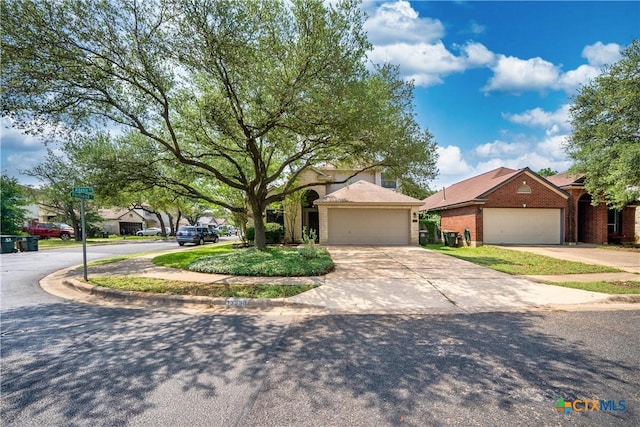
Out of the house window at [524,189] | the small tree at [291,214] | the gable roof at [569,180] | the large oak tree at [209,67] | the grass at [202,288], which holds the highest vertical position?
the large oak tree at [209,67]

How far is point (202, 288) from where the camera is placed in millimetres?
7254

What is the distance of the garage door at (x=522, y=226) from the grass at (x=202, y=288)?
1610cm

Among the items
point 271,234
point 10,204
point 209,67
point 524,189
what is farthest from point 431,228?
point 10,204

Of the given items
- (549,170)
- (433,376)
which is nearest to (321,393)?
(433,376)

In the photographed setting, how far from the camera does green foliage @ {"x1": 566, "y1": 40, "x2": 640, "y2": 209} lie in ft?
46.9

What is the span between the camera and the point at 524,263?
11.6 m

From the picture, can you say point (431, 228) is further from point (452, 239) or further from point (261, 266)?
point (261, 266)

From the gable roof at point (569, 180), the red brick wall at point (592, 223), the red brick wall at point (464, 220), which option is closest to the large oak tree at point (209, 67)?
the red brick wall at point (464, 220)

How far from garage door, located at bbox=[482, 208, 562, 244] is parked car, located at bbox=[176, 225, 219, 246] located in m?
21.6

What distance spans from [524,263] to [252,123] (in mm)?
11409

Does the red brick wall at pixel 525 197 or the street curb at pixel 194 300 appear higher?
the red brick wall at pixel 525 197

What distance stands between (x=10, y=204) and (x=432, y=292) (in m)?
36.0

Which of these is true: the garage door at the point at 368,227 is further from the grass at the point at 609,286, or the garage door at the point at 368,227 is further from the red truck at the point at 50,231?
the red truck at the point at 50,231

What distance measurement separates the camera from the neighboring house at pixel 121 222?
4862 cm
